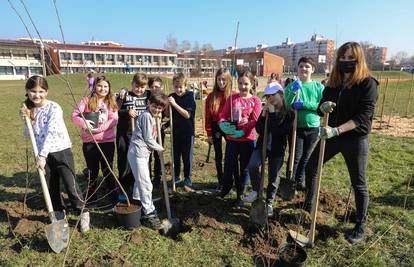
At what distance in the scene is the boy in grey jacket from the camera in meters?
3.40

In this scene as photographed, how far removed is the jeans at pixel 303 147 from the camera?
4184 mm

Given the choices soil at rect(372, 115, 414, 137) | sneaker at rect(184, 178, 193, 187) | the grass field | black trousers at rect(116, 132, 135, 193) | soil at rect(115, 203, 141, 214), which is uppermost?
black trousers at rect(116, 132, 135, 193)

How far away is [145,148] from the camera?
137 inches

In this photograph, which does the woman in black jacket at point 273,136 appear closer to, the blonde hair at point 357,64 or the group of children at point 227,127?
the group of children at point 227,127

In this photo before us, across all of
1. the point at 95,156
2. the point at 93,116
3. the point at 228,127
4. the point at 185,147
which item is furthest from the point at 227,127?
the point at 95,156

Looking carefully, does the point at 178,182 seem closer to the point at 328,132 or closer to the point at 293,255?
the point at 293,255

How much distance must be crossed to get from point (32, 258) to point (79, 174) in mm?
2540

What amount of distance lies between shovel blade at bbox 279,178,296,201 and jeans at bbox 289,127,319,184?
40 cm

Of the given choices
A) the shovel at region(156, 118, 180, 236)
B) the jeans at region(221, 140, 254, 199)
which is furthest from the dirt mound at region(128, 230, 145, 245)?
the jeans at region(221, 140, 254, 199)

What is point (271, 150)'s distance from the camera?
12.0 ft

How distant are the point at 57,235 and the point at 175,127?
7.18 ft

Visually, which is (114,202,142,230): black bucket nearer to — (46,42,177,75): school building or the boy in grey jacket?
the boy in grey jacket

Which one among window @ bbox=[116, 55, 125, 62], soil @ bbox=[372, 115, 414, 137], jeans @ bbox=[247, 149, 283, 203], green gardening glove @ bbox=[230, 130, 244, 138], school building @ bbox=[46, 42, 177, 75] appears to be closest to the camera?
jeans @ bbox=[247, 149, 283, 203]

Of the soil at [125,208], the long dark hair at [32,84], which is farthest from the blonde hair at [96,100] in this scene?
the soil at [125,208]
